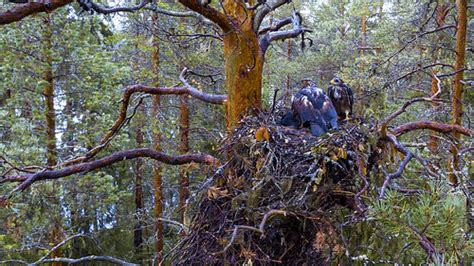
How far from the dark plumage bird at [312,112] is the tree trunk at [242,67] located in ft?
0.95

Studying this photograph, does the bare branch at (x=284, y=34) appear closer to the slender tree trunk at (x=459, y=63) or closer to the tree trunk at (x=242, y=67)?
the tree trunk at (x=242, y=67)

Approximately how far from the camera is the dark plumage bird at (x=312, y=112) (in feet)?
10.3

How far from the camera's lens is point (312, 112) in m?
3.21

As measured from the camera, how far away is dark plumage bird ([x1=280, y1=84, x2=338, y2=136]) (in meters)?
3.15

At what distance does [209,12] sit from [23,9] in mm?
1164

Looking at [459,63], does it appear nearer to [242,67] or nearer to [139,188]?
[242,67]

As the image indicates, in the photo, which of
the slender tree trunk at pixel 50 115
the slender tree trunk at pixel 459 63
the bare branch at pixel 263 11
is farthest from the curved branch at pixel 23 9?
the slender tree trunk at pixel 50 115

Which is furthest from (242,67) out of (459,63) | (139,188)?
(139,188)

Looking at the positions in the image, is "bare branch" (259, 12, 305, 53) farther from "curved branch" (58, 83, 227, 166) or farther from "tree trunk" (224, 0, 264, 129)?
"curved branch" (58, 83, 227, 166)

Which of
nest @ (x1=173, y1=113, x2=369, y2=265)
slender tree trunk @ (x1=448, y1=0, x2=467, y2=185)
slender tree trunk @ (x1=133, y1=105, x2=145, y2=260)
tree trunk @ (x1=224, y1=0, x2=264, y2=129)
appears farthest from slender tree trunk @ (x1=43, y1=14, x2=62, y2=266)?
slender tree trunk @ (x1=448, y1=0, x2=467, y2=185)

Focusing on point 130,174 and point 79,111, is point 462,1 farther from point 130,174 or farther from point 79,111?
point 130,174

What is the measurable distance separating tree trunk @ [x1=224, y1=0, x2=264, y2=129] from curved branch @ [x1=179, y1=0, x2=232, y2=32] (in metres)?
0.11

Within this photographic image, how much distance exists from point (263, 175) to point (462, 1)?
16.0 feet

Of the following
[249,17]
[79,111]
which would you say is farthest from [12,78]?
[249,17]
